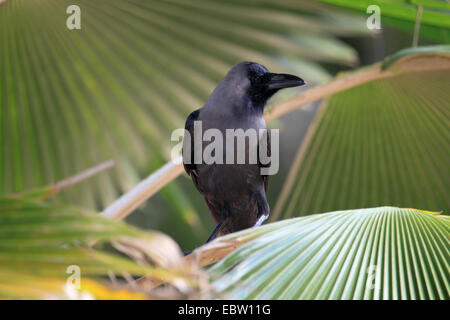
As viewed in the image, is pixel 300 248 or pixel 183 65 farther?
Answer: pixel 183 65

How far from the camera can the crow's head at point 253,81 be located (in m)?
1.90

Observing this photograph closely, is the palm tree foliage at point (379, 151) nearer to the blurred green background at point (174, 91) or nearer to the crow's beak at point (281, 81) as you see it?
the blurred green background at point (174, 91)

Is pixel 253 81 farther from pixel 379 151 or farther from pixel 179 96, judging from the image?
pixel 379 151

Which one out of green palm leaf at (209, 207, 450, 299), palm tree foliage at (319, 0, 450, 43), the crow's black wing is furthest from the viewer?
the crow's black wing

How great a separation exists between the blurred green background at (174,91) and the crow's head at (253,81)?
0.09 metres

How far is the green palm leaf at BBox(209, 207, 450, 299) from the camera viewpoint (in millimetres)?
889

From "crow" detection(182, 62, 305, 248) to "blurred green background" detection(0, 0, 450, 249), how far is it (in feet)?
0.34

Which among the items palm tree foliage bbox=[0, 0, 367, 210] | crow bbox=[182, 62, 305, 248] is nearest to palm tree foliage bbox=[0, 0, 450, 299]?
palm tree foliage bbox=[0, 0, 367, 210]

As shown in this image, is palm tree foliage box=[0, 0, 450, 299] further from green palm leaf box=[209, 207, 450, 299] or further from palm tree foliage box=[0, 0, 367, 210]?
green palm leaf box=[209, 207, 450, 299]

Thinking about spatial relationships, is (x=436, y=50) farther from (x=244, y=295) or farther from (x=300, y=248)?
(x=244, y=295)
